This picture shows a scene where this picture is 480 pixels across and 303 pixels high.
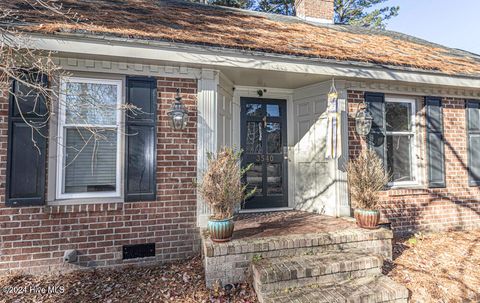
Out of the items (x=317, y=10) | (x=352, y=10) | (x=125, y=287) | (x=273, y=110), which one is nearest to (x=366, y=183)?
(x=273, y=110)

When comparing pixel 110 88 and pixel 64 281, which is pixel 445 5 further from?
pixel 64 281

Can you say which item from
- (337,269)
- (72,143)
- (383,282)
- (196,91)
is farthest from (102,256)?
(383,282)

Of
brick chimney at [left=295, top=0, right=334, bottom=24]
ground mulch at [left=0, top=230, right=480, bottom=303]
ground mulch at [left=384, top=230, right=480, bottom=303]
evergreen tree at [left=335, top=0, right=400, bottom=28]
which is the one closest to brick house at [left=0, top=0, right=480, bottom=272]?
ground mulch at [left=0, top=230, right=480, bottom=303]

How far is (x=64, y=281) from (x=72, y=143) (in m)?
1.76

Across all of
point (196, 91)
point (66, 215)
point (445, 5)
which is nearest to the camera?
point (66, 215)

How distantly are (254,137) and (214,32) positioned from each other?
2.14m

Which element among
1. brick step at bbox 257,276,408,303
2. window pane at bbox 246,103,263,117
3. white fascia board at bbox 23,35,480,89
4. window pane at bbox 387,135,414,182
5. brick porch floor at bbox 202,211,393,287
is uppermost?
white fascia board at bbox 23,35,480,89

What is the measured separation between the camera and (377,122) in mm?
5125

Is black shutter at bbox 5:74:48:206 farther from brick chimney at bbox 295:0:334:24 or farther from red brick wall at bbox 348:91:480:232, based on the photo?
brick chimney at bbox 295:0:334:24

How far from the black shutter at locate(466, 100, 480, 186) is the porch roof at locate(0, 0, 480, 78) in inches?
30.7

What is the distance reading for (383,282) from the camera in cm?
314

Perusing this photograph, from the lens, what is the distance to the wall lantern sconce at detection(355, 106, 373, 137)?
190 inches

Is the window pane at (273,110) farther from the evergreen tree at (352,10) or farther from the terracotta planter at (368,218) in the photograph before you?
the evergreen tree at (352,10)

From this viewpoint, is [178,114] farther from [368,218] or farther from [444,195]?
[444,195]
